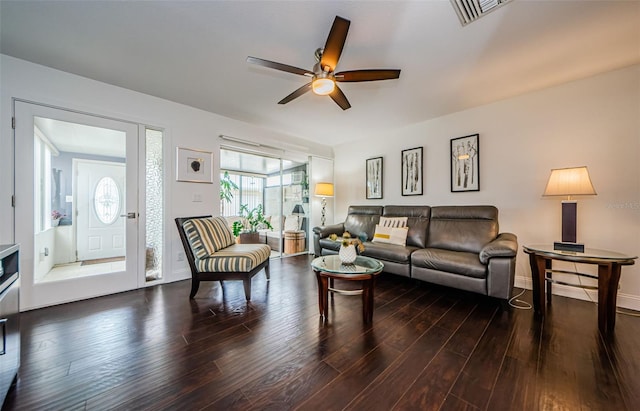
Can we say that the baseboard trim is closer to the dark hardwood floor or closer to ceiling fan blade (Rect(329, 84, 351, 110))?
the dark hardwood floor

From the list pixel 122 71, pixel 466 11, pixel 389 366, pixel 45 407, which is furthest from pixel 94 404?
pixel 466 11

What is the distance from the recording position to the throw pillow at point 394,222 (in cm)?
364

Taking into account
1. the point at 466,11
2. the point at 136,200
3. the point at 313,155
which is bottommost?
the point at 136,200

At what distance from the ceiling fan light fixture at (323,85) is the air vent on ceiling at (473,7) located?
3.12ft

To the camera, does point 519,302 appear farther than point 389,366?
Yes

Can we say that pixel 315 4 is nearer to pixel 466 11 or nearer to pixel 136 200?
pixel 466 11

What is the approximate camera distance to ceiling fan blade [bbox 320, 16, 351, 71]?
4.93 ft

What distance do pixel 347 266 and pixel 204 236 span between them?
5.39 feet

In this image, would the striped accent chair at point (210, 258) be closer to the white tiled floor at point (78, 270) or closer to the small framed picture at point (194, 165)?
the small framed picture at point (194, 165)

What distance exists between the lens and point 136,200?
113 inches

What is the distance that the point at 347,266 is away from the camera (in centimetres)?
224

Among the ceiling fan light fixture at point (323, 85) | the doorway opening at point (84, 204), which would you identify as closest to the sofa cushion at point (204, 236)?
the doorway opening at point (84, 204)

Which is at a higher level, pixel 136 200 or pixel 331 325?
pixel 136 200

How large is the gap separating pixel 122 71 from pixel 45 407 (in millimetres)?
2803
